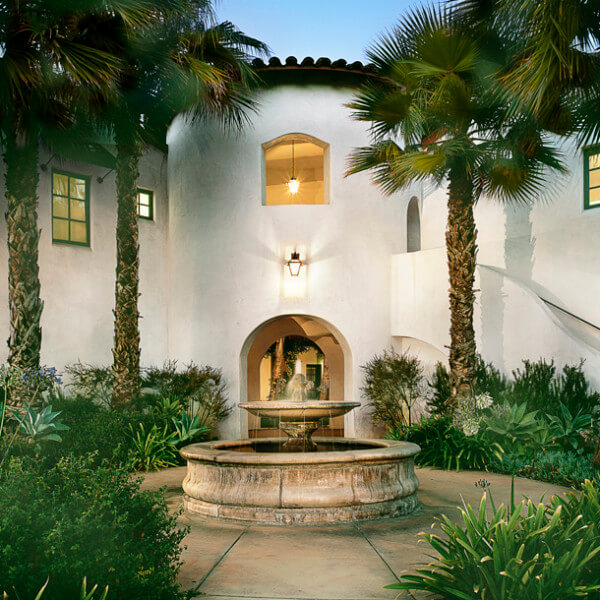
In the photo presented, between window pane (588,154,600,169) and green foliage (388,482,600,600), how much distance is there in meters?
9.31

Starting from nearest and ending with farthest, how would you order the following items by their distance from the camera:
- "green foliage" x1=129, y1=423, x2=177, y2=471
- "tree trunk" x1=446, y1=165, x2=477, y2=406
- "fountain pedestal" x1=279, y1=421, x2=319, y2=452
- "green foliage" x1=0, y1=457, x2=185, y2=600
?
"green foliage" x1=0, y1=457, x2=185, y2=600 → "fountain pedestal" x1=279, y1=421, x2=319, y2=452 → "green foliage" x1=129, y1=423, x2=177, y2=471 → "tree trunk" x1=446, y1=165, x2=477, y2=406

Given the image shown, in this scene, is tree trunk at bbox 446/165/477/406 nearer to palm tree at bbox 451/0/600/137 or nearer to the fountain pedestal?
palm tree at bbox 451/0/600/137

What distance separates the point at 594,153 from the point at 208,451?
30.4ft

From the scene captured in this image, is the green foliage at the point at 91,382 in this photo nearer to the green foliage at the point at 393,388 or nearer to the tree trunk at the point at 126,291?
the tree trunk at the point at 126,291

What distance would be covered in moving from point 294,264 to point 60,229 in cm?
453

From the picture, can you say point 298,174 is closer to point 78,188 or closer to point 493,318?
point 78,188

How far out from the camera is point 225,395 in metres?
13.3

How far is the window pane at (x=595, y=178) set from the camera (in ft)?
39.4

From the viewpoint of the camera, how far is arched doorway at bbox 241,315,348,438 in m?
14.8

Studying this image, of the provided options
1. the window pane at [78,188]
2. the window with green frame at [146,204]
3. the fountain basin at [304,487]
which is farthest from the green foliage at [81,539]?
the window with green frame at [146,204]

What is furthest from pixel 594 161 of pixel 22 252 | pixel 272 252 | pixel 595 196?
pixel 22 252

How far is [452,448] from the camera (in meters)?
9.66

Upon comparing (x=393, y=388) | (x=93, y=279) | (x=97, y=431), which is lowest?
(x=97, y=431)

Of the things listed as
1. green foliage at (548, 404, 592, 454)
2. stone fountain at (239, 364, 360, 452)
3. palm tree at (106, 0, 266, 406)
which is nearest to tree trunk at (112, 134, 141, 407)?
palm tree at (106, 0, 266, 406)
